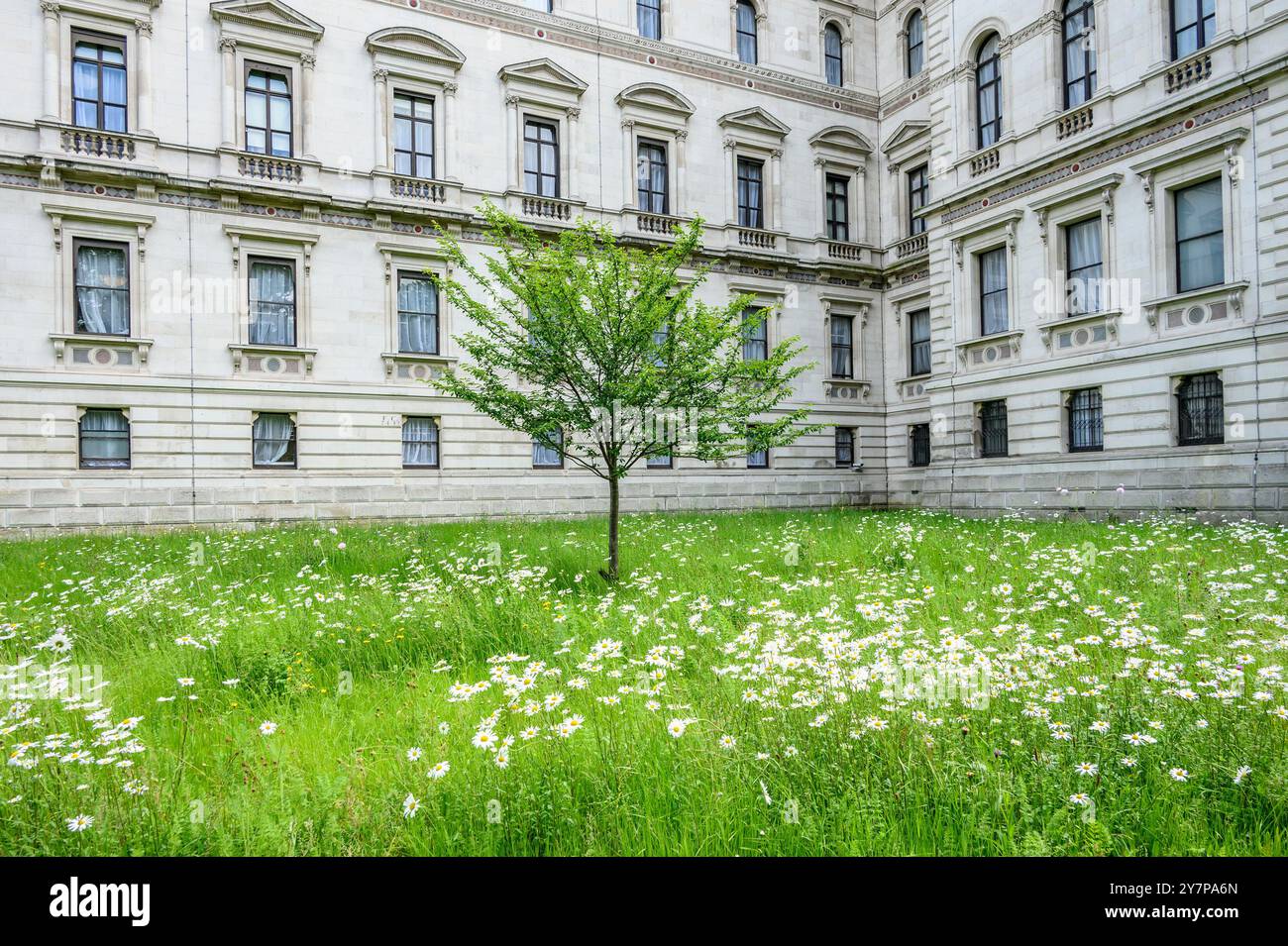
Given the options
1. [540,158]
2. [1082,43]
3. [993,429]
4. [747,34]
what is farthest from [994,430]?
[747,34]

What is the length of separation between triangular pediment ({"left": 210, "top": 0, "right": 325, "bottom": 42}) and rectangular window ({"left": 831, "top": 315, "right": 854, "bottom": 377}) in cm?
2161

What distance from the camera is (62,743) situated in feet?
11.9

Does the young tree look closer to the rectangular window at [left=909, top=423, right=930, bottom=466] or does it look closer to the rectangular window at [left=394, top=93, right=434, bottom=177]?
the rectangular window at [left=394, top=93, right=434, bottom=177]

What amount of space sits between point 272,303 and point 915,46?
88.9ft

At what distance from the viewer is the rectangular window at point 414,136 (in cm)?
2409

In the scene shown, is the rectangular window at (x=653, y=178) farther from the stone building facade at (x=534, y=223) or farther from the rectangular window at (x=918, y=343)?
the rectangular window at (x=918, y=343)

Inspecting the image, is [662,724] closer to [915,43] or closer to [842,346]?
[842,346]

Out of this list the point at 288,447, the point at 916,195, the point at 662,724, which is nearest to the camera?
the point at 662,724

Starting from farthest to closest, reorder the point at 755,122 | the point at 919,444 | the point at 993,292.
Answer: the point at 919,444, the point at 755,122, the point at 993,292

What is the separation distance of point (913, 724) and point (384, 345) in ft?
74.8

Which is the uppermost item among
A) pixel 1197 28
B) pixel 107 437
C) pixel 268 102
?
pixel 268 102

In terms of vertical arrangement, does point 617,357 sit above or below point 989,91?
below

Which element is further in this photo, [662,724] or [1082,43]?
[1082,43]

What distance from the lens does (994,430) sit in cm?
2400
